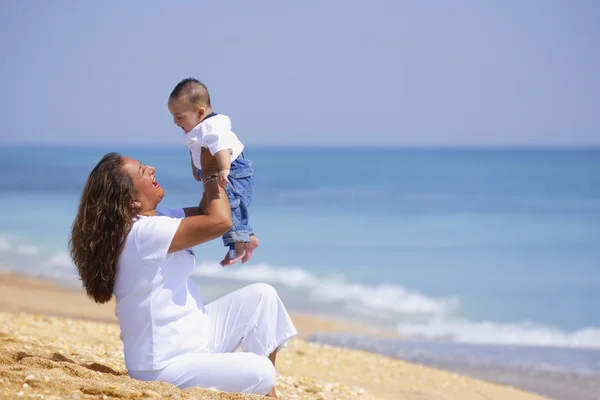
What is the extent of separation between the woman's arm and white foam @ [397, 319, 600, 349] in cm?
677

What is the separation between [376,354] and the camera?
866cm

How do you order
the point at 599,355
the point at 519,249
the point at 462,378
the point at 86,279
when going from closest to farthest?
the point at 86,279 < the point at 462,378 < the point at 599,355 < the point at 519,249

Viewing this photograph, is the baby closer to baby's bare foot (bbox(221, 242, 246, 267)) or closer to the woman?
baby's bare foot (bbox(221, 242, 246, 267))

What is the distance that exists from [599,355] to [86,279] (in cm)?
730

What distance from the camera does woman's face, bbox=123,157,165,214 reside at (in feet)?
12.3

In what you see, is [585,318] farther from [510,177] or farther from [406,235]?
[510,177]

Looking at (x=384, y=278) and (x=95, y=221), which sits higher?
(x=95, y=221)

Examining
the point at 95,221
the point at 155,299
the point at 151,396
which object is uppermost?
the point at 95,221

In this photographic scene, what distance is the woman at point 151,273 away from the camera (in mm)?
3662

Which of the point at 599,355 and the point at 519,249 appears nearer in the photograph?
the point at 599,355

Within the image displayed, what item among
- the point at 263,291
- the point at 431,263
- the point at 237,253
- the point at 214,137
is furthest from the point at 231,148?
the point at 431,263

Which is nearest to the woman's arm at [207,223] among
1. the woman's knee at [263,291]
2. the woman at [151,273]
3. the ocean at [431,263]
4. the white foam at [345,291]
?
the woman at [151,273]

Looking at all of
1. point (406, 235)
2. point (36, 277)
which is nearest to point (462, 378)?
point (36, 277)

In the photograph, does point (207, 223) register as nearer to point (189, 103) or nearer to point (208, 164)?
point (208, 164)
